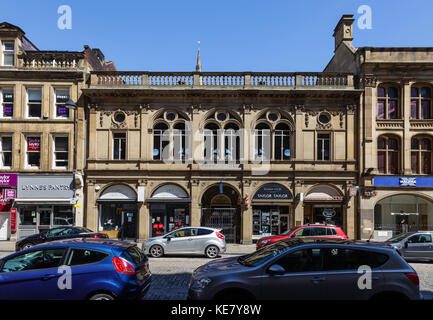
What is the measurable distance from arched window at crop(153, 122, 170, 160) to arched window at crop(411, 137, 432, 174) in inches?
625

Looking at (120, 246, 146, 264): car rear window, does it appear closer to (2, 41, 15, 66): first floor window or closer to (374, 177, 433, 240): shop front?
(374, 177, 433, 240): shop front

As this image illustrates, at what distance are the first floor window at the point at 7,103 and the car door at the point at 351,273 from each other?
2245 centimetres

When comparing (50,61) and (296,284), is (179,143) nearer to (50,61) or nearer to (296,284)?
(50,61)

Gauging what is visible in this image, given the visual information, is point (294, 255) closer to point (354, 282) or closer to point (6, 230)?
point (354, 282)

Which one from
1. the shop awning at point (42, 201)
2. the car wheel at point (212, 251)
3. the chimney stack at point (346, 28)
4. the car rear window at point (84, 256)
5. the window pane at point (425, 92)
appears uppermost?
the chimney stack at point (346, 28)

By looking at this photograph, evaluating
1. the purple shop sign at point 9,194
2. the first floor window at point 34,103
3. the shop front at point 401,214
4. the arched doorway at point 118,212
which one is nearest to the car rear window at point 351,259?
the shop front at point 401,214

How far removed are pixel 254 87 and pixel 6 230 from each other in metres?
18.3

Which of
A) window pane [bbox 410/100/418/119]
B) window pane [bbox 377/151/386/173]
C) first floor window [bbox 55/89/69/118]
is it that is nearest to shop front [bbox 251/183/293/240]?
window pane [bbox 377/151/386/173]

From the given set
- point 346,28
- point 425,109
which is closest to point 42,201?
point 346,28

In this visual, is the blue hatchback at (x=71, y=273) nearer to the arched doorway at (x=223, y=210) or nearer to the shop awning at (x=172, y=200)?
the shop awning at (x=172, y=200)

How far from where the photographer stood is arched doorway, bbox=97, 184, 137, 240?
21.4 metres

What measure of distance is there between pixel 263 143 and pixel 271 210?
4318mm

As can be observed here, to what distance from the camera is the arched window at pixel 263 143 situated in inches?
858

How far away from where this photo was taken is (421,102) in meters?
21.8
